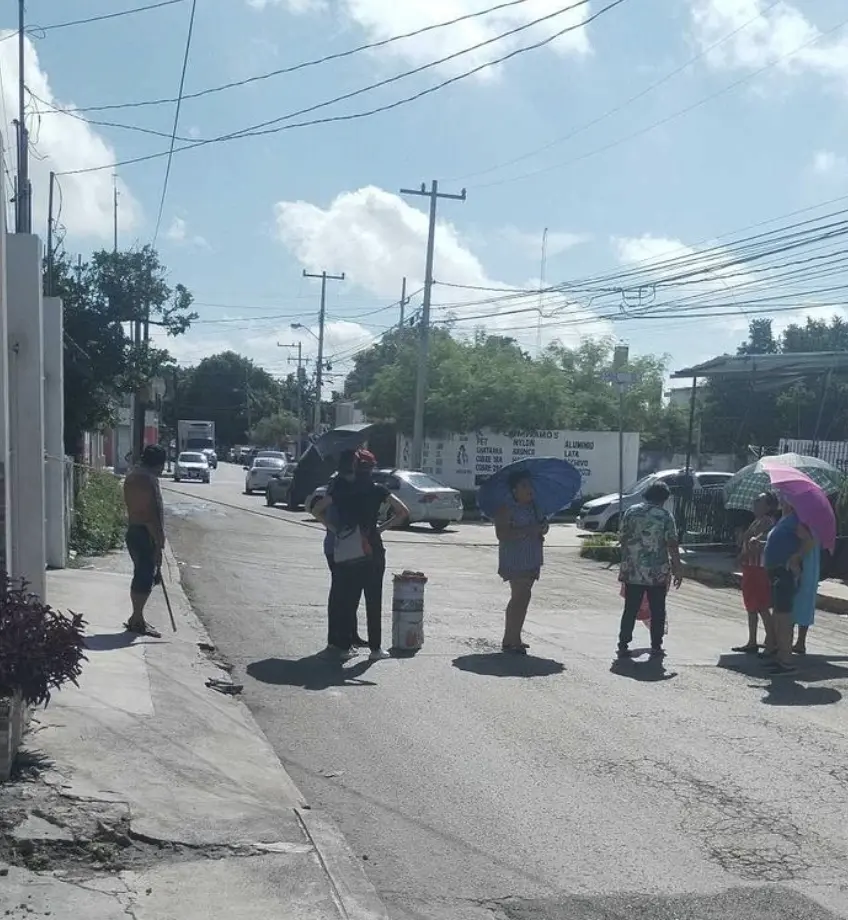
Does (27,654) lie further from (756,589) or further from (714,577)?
(714,577)

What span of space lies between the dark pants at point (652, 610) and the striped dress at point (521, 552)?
92cm

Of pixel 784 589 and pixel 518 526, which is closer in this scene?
pixel 784 589

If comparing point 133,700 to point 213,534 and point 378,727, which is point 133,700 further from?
point 213,534

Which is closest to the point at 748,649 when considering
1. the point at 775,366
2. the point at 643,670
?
the point at 643,670

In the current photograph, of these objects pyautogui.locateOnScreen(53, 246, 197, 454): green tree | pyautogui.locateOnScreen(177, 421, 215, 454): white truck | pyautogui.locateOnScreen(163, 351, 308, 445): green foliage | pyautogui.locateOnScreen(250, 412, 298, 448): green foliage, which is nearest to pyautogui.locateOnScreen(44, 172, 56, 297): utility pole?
pyautogui.locateOnScreen(53, 246, 197, 454): green tree

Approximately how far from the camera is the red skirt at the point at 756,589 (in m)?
11.8

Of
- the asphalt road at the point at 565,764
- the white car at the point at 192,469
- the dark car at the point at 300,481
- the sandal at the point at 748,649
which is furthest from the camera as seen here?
the white car at the point at 192,469

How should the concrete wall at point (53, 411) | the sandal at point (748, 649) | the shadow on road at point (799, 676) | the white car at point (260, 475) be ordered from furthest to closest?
the white car at point (260, 475) → the concrete wall at point (53, 411) → the sandal at point (748, 649) → the shadow on road at point (799, 676)

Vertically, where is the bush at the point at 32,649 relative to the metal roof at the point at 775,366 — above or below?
below

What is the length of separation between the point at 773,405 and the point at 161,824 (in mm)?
46209

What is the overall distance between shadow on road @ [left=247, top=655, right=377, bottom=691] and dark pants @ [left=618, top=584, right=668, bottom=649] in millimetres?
2532

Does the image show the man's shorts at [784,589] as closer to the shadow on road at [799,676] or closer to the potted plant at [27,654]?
the shadow on road at [799,676]

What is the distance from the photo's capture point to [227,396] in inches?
4865

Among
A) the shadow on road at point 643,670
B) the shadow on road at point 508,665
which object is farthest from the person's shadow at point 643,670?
the shadow on road at point 508,665
